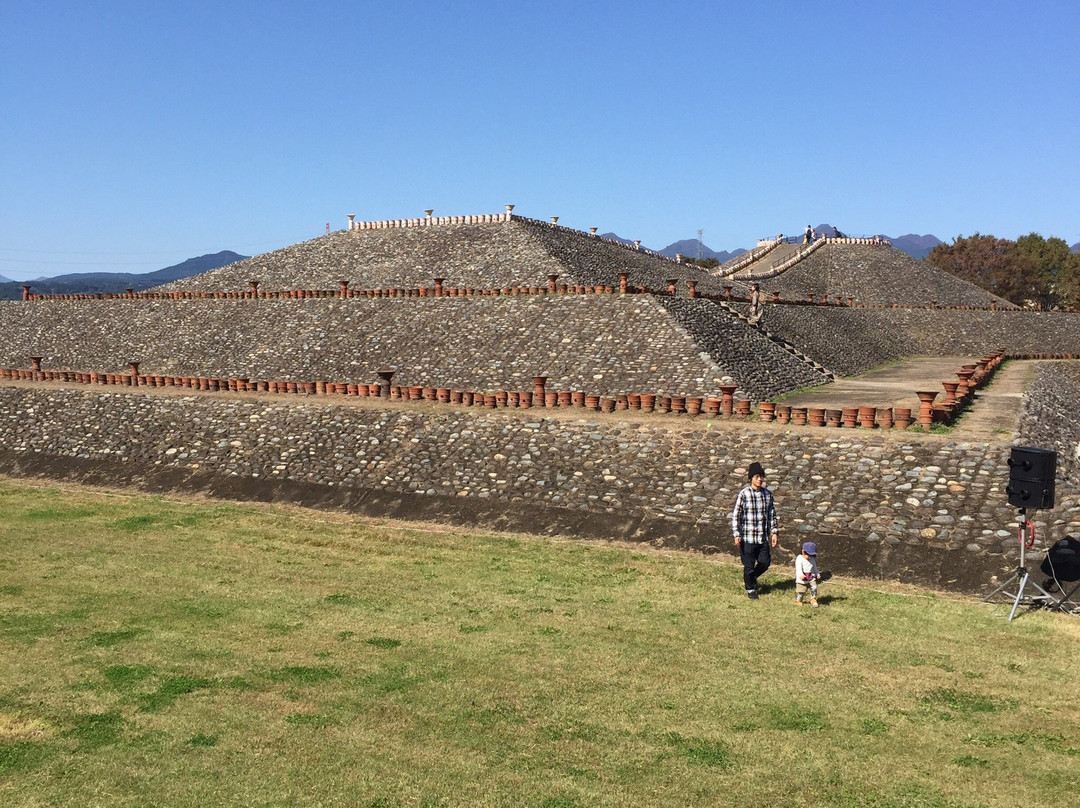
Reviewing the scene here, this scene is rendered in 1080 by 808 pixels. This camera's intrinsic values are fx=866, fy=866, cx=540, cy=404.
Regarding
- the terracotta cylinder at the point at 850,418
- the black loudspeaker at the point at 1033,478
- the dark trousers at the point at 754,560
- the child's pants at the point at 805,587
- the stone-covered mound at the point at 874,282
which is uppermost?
the stone-covered mound at the point at 874,282

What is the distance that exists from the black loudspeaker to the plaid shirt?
11.2ft

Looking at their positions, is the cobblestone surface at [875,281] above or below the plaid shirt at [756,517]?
above

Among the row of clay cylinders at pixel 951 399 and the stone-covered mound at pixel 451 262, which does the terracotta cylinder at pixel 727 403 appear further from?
the stone-covered mound at pixel 451 262

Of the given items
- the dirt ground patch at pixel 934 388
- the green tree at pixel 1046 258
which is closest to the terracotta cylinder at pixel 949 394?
the dirt ground patch at pixel 934 388

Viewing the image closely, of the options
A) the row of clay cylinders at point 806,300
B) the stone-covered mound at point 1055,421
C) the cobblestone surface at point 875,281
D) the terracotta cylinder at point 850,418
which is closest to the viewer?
the stone-covered mound at point 1055,421

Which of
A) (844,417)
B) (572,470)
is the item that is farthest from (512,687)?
(844,417)

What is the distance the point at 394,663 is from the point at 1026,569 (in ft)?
31.3

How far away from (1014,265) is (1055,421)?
2814 inches

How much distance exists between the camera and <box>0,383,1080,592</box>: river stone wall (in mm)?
15641

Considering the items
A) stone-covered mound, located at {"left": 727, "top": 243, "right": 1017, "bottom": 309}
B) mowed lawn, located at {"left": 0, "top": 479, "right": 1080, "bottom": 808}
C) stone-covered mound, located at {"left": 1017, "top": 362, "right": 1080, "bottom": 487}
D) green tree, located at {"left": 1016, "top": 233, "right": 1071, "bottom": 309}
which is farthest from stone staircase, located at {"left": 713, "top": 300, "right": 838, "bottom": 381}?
green tree, located at {"left": 1016, "top": 233, "right": 1071, "bottom": 309}

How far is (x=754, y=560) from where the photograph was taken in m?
13.8

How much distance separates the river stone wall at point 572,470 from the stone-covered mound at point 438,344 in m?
7.25

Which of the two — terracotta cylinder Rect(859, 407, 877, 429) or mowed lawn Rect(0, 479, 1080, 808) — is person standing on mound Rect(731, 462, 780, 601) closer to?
mowed lawn Rect(0, 479, 1080, 808)

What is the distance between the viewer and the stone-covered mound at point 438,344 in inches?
1176
